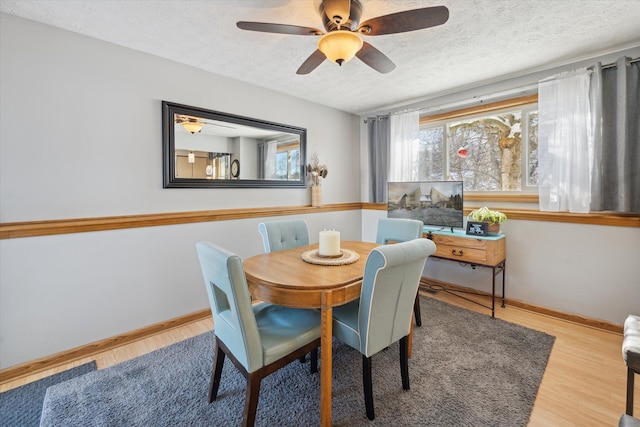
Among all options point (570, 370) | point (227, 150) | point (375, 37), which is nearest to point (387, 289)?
point (570, 370)

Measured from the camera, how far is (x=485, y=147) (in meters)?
3.25

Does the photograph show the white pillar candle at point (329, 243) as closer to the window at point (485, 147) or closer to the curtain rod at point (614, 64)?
the window at point (485, 147)

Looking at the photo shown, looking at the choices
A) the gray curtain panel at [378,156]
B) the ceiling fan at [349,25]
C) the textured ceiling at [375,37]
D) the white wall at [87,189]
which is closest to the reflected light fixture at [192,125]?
the white wall at [87,189]

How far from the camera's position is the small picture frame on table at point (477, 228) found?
2756 mm

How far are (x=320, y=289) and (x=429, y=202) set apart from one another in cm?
217

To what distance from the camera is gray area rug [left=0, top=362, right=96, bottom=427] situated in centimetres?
154

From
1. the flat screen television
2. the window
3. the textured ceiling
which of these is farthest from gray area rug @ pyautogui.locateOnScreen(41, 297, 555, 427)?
the textured ceiling

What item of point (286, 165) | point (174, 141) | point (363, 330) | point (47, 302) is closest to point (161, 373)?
point (47, 302)

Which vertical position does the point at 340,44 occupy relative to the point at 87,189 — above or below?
above

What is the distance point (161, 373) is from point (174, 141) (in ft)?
6.01

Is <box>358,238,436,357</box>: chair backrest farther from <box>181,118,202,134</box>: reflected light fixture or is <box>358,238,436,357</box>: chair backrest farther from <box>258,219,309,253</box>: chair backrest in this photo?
<box>181,118,202,134</box>: reflected light fixture

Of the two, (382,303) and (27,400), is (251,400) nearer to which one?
(382,303)

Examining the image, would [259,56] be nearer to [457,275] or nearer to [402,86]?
[402,86]

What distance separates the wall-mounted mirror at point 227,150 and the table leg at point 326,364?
1.88 m
